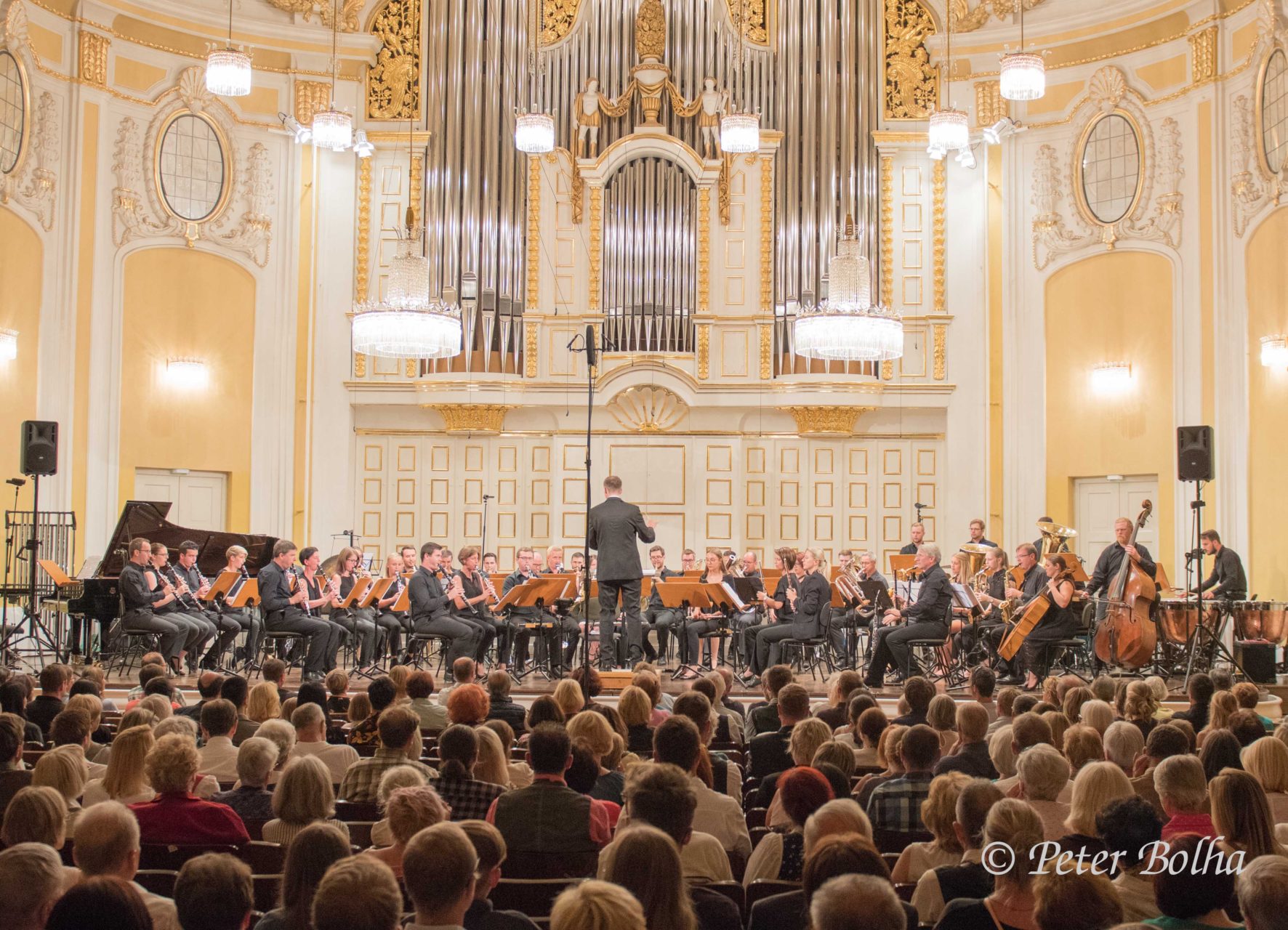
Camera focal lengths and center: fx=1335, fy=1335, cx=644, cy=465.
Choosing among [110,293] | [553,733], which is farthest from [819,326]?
[553,733]

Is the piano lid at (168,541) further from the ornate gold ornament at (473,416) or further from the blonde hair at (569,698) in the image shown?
the blonde hair at (569,698)

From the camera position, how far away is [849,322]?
44.5ft

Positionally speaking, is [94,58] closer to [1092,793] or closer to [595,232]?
[595,232]

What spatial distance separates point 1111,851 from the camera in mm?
3697

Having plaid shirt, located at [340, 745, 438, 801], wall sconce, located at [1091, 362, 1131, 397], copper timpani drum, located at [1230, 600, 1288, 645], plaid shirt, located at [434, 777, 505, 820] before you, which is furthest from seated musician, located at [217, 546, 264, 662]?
wall sconce, located at [1091, 362, 1131, 397]

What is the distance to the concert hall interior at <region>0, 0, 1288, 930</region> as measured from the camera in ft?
44.9

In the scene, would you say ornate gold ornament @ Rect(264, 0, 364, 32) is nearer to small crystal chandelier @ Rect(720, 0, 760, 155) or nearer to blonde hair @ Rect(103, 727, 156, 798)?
small crystal chandelier @ Rect(720, 0, 760, 155)

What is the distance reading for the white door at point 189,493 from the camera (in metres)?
16.1

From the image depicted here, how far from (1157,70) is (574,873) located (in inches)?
558

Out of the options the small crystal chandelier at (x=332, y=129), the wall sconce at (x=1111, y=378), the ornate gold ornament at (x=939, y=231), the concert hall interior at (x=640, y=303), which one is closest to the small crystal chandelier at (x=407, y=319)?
the concert hall interior at (x=640, y=303)

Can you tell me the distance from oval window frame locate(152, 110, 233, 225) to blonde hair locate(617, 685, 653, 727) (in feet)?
39.3

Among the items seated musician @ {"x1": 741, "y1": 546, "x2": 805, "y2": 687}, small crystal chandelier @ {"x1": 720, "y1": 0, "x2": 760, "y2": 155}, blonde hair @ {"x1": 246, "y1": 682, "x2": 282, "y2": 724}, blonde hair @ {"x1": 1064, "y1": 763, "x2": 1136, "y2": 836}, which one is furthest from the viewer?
small crystal chandelier @ {"x1": 720, "y1": 0, "x2": 760, "y2": 155}

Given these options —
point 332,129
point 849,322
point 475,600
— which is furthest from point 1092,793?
point 332,129

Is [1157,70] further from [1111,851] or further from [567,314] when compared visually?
[1111,851]
